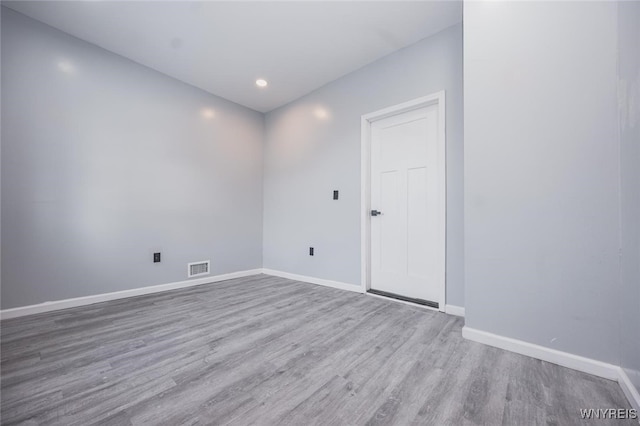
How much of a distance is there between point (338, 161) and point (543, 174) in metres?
2.02

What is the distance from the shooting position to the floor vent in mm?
3232

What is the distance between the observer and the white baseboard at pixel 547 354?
1.33m

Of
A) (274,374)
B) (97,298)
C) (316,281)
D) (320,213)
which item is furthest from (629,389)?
(97,298)

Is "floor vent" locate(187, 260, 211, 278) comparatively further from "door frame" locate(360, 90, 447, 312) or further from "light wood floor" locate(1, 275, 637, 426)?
"door frame" locate(360, 90, 447, 312)

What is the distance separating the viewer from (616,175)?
1.33 metres

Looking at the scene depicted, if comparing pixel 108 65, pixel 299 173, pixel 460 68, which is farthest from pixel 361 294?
pixel 108 65

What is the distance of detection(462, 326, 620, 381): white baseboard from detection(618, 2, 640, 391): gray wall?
95mm

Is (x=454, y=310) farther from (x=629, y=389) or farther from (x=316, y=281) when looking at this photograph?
(x=316, y=281)

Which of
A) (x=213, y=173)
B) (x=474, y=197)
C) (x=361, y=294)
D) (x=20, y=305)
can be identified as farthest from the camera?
(x=213, y=173)

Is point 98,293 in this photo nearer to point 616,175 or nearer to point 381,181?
point 381,181

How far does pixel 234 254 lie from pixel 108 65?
8.47 ft

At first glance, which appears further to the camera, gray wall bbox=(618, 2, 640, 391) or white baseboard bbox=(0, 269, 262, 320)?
white baseboard bbox=(0, 269, 262, 320)

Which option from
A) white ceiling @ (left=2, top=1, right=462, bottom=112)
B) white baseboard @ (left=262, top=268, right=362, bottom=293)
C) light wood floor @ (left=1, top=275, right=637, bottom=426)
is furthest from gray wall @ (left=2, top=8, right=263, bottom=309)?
white baseboard @ (left=262, top=268, right=362, bottom=293)

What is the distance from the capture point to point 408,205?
2.66 m
